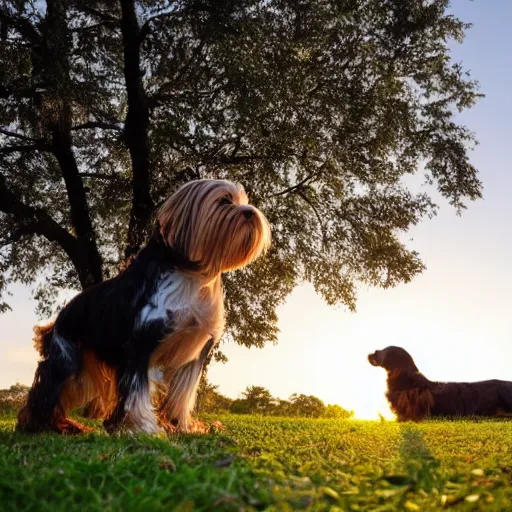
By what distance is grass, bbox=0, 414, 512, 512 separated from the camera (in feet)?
11.1

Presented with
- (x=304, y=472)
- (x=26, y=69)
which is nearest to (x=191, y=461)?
(x=304, y=472)

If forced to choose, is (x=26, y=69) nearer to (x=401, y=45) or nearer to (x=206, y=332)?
(x=401, y=45)

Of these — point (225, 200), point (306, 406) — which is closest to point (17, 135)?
point (306, 406)

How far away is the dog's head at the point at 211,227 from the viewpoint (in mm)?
7188

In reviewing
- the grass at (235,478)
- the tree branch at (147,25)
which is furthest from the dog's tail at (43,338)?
the tree branch at (147,25)

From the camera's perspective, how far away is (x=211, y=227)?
7156 mm

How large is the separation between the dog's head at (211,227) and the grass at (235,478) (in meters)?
1.76

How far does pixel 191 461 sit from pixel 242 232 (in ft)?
9.65

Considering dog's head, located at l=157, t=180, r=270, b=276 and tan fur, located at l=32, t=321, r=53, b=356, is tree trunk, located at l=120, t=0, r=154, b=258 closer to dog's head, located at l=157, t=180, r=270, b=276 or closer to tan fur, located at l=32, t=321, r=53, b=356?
tan fur, located at l=32, t=321, r=53, b=356

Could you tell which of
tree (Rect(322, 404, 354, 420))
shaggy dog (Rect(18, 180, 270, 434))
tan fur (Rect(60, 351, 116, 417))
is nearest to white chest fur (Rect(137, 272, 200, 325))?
shaggy dog (Rect(18, 180, 270, 434))

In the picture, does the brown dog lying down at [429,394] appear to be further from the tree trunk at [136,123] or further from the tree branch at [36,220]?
the tree branch at [36,220]

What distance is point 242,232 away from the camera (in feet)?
23.8

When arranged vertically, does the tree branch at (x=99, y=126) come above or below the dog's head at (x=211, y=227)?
above

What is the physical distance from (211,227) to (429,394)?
761 cm
